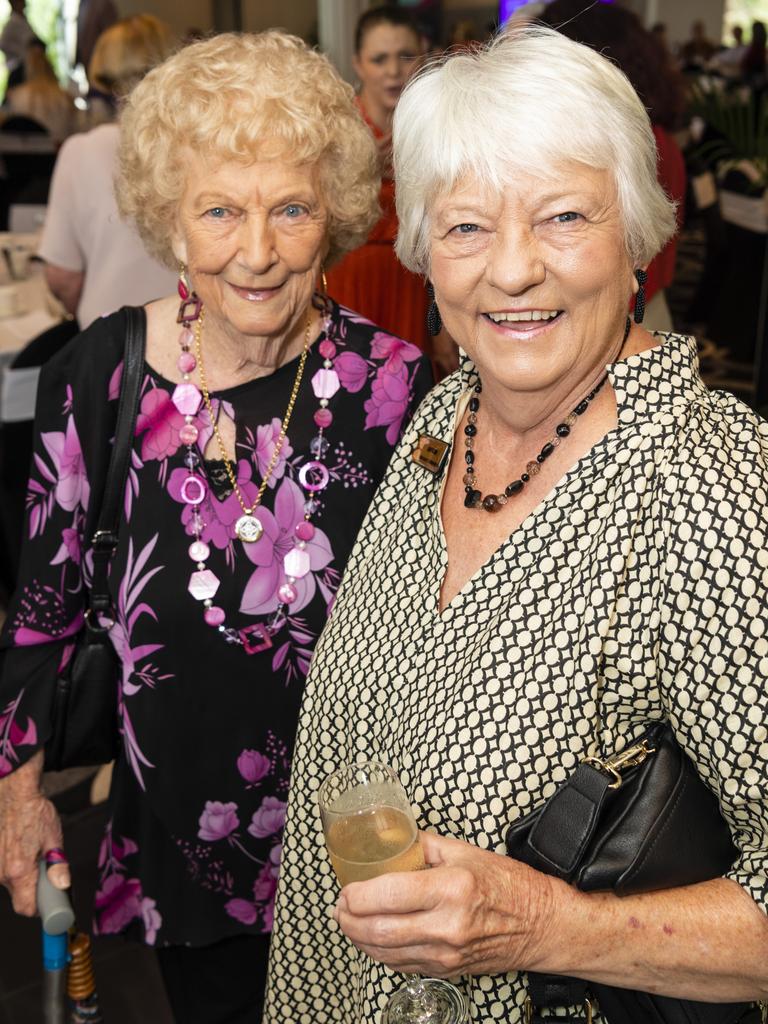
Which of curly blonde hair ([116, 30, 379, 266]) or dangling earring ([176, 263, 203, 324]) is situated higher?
curly blonde hair ([116, 30, 379, 266])

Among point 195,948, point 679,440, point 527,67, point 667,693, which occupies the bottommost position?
point 195,948

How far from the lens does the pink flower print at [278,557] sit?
6.08ft

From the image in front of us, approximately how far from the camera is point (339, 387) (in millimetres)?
1904

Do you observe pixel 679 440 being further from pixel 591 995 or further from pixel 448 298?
pixel 591 995

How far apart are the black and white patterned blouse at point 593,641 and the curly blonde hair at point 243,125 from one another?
68 cm

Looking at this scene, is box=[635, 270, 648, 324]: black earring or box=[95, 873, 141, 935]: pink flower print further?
box=[95, 873, 141, 935]: pink flower print

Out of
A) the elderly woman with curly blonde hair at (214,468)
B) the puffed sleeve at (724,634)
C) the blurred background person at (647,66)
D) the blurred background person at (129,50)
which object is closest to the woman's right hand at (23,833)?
the elderly woman with curly blonde hair at (214,468)

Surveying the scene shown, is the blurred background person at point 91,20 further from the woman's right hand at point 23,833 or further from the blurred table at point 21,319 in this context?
the woman's right hand at point 23,833

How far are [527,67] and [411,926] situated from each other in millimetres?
1010

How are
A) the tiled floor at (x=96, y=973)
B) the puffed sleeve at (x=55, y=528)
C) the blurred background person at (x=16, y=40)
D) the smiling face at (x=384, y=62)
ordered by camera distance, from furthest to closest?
1. the blurred background person at (x=16, y=40)
2. the smiling face at (x=384, y=62)
3. the tiled floor at (x=96, y=973)
4. the puffed sleeve at (x=55, y=528)

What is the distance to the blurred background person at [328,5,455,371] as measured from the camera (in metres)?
3.25

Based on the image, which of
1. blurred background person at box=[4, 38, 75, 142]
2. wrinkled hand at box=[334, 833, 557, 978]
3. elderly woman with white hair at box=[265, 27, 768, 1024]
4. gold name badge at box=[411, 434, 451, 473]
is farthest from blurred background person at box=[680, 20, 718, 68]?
wrinkled hand at box=[334, 833, 557, 978]

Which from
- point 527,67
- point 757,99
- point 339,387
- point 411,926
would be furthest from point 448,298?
point 757,99

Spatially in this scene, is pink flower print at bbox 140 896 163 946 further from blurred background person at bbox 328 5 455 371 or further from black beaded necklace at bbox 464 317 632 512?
blurred background person at bbox 328 5 455 371
